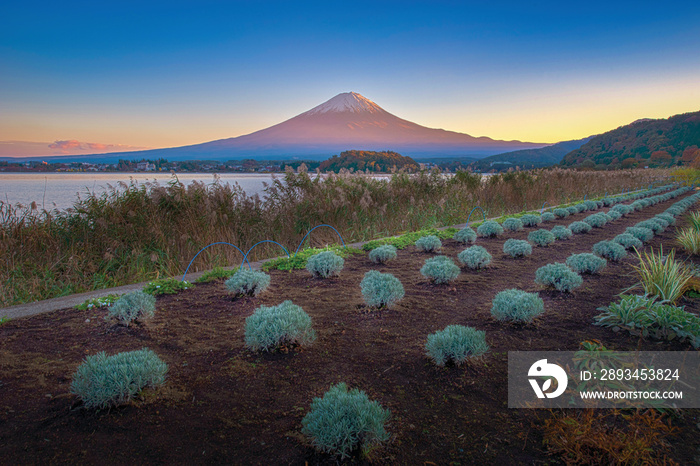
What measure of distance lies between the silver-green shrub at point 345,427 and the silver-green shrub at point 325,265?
9.19 ft

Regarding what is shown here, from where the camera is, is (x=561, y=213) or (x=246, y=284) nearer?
(x=246, y=284)

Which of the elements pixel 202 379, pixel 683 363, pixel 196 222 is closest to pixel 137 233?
pixel 196 222

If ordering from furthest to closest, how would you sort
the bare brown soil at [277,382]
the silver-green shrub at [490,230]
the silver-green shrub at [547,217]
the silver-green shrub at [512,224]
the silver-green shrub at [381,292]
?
the silver-green shrub at [547,217], the silver-green shrub at [512,224], the silver-green shrub at [490,230], the silver-green shrub at [381,292], the bare brown soil at [277,382]

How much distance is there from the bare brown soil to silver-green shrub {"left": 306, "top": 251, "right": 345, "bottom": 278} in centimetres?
46

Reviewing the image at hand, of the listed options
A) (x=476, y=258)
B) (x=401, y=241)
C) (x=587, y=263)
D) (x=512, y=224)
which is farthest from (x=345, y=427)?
(x=512, y=224)

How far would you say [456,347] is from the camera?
2479 millimetres

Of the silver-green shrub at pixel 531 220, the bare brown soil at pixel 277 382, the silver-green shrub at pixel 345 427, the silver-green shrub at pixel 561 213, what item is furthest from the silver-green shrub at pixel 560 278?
the silver-green shrub at pixel 561 213

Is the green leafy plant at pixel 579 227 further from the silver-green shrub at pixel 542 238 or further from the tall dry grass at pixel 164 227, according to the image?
the tall dry grass at pixel 164 227

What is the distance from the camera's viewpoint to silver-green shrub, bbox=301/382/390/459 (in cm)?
169

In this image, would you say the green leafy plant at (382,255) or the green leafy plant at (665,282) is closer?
the green leafy plant at (665,282)

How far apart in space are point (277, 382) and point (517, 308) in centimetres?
210

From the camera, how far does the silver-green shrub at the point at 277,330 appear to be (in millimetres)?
2719

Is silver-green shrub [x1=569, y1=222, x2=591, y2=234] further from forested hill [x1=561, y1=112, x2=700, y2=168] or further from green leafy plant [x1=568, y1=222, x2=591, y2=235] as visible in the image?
forested hill [x1=561, y1=112, x2=700, y2=168]

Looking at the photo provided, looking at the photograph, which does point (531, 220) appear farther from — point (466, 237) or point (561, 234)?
point (466, 237)
